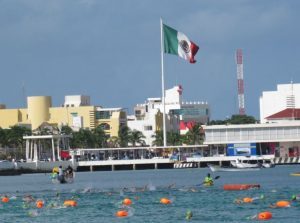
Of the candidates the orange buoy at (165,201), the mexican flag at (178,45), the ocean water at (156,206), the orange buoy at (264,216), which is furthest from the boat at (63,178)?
the orange buoy at (264,216)

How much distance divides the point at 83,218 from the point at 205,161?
12561 centimetres

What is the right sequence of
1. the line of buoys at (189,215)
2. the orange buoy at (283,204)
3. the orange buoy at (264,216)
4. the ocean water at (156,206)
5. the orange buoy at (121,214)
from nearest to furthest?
the orange buoy at (264,216) → the line of buoys at (189,215) → the ocean water at (156,206) → the orange buoy at (121,214) → the orange buoy at (283,204)

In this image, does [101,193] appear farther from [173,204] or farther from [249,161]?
[249,161]

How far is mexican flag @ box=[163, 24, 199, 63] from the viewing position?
18338 centimetres

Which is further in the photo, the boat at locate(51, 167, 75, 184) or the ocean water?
the boat at locate(51, 167, 75, 184)

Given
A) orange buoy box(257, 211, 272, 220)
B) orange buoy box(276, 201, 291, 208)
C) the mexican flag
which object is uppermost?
the mexican flag

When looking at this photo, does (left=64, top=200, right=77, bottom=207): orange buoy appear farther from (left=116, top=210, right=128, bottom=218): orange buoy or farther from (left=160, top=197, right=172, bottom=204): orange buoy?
(left=116, top=210, right=128, bottom=218): orange buoy

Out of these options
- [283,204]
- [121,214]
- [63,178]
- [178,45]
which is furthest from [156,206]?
[178,45]

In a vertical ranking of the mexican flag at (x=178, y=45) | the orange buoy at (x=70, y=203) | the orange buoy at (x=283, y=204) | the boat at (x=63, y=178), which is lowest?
the orange buoy at (x=283, y=204)

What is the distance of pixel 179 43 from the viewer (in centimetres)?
18938

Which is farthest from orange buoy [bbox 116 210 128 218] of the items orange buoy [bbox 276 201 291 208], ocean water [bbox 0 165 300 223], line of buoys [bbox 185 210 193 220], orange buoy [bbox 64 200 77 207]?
orange buoy [bbox 276 201 291 208]

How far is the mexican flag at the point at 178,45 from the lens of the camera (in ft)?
602

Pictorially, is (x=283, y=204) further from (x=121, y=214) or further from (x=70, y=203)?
(x=70, y=203)

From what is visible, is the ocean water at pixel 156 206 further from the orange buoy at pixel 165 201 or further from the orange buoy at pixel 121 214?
the orange buoy at pixel 165 201
